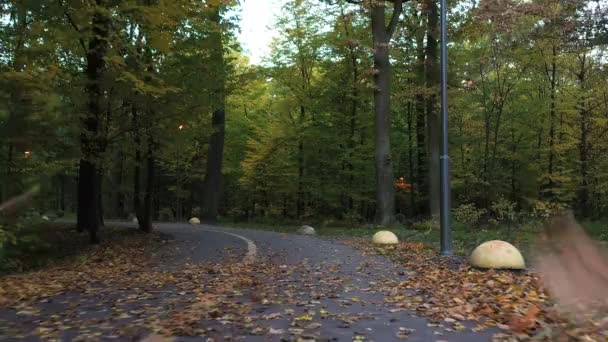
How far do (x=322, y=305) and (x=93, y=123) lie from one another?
1005 cm

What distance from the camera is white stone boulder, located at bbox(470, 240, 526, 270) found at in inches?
388

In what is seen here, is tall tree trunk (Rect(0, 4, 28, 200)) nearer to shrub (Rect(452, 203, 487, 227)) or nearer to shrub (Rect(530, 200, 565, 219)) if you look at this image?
shrub (Rect(452, 203, 487, 227))

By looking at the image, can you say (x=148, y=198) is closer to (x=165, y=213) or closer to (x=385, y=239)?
(x=385, y=239)

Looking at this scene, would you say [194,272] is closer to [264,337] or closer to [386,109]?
[264,337]

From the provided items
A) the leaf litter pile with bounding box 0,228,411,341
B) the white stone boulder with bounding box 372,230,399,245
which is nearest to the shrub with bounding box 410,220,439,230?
the white stone boulder with bounding box 372,230,399,245

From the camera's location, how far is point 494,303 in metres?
7.21

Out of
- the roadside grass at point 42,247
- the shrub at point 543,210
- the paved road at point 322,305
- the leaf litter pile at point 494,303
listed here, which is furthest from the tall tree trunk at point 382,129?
the leaf litter pile at point 494,303

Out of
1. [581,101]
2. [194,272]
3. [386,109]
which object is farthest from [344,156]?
[194,272]

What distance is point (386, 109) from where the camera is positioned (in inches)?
873

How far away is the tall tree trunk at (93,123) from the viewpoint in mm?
13470

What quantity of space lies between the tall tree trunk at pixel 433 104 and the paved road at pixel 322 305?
453 inches

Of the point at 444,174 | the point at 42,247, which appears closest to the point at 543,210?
the point at 444,174

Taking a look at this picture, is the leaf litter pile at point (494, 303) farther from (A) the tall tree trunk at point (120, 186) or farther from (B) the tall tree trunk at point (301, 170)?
(B) the tall tree trunk at point (301, 170)

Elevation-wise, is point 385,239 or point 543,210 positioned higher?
point 543,210
